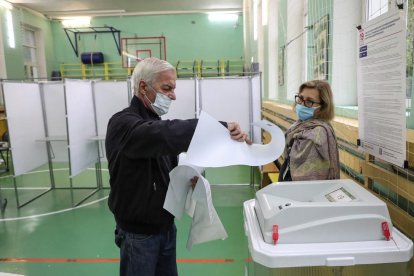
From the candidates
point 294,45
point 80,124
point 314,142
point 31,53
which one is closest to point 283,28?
point 294,45

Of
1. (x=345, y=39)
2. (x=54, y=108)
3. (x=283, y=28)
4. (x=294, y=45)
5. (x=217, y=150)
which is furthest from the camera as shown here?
(x=54, y=108)

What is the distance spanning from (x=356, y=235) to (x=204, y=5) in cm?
1112

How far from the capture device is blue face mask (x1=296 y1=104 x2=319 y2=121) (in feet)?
5.78

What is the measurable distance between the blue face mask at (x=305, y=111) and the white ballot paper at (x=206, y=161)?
600mm

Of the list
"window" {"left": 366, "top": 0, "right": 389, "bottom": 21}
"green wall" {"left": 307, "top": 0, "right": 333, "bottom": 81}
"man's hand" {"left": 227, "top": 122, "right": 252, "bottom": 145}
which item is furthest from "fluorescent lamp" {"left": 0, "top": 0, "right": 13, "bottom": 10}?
"man's hand" {"left": 227, "top": 122, "right": 252, "bottom": 145}

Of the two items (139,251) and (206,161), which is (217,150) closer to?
Answer: (206,161)

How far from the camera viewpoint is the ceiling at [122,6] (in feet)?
33.8

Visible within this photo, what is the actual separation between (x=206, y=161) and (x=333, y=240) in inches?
17.5

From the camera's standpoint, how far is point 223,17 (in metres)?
11.6

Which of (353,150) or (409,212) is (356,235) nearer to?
(409,212)

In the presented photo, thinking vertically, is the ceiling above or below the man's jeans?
above

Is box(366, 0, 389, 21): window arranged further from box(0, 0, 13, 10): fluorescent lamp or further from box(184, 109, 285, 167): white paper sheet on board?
box(0, 0, 13, 10): fluorescent lamp

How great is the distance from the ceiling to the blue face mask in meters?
9.60

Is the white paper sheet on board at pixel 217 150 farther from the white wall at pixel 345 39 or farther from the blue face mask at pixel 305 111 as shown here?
the white wall at pixel 345 39
